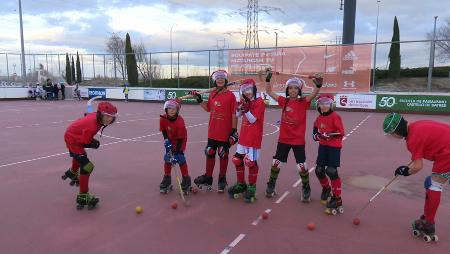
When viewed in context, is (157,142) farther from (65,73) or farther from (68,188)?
(65,73)

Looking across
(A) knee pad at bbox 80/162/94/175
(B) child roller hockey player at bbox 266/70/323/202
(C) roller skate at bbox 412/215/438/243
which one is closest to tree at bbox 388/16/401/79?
(B) child roller hockey player at bbox 266/70/323/202

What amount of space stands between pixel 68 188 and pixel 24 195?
0.67m

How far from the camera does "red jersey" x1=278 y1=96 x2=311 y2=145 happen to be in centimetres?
575

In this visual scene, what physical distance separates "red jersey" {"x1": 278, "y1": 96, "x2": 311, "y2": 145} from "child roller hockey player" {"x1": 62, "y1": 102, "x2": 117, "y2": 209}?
2521 millimetres

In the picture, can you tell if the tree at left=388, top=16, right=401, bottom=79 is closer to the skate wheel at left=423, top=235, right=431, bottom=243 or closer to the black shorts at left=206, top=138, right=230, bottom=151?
the black shorts at left=206, top=138, right=230, bottom=151

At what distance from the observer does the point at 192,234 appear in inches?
183

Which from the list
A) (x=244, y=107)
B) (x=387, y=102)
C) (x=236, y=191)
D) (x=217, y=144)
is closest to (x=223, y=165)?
(x=217, y=144)

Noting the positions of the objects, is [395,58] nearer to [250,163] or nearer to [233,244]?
[250,163]

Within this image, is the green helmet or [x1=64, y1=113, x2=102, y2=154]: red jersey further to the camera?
[x1=64, y1=113, x2=102, y2=154]: red jersey

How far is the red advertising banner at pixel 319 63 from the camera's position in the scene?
2220 centimetres

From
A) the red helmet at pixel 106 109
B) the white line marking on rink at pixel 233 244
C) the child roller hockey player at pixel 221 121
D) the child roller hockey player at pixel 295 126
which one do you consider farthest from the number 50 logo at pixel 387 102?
the red helmet at pixel 106 109

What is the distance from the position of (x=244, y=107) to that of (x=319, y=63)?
740 inches

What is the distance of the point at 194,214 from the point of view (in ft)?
17.5

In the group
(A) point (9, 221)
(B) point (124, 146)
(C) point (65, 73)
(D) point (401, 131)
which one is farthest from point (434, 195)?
(C) point (65, 73)
